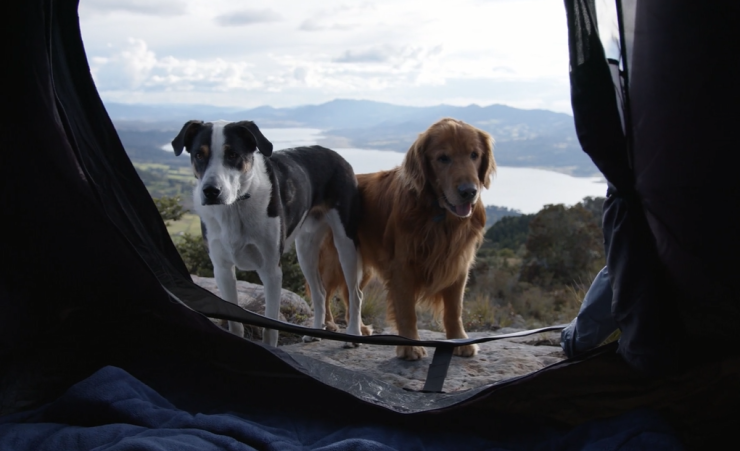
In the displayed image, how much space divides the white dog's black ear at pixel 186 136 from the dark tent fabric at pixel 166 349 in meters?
0.30

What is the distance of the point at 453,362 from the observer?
386 cm

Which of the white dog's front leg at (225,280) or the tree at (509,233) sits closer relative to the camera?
the white dog's front leg at (225,280)

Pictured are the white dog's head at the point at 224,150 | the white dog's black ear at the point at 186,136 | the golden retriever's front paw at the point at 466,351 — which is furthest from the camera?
the golden retriever's front paw at the point at 466,351

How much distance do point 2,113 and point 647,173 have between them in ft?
8.73

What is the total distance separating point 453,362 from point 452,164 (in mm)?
1271

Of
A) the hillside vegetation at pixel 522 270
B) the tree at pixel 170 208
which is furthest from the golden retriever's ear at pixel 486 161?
the tree at pixel 170 208

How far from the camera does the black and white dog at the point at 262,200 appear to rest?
331 centimetres

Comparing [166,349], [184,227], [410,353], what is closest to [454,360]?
[410,353]

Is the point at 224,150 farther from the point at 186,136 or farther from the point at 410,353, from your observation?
the point at 410,353

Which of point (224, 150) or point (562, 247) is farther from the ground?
point (224, 150)

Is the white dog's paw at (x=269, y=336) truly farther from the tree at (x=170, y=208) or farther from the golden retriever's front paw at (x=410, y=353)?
the tree at (x=170, y=208)

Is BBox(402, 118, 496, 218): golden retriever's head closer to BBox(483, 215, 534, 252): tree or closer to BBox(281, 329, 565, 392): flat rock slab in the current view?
BBox(281, 329, 565, 392): flat rock slab

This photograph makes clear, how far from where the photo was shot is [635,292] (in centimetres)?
228

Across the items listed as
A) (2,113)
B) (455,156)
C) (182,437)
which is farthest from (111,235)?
(455,156)
